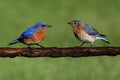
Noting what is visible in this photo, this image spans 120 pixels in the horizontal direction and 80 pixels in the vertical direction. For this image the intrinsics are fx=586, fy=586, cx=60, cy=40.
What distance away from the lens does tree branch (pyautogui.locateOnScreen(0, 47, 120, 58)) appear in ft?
15.5

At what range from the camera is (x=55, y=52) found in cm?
474

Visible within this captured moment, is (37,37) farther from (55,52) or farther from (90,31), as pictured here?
(90,31)

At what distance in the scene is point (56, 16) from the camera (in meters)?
9.19

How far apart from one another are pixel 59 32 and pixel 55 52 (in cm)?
367

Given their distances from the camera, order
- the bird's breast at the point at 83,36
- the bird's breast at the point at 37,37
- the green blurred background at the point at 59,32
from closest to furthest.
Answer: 1. the bird's breast at the point at 37,37
2. the bird's breast at the point at 83,36
3. the green blurred background at the point at 59,32

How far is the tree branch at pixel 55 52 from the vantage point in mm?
4715

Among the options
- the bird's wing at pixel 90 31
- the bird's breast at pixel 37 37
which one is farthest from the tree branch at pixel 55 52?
the bird's wing at pixel 90 31

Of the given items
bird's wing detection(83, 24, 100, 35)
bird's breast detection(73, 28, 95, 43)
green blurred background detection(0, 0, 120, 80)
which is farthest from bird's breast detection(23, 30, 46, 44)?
green blurred background detection(0, 0, 120, 80)

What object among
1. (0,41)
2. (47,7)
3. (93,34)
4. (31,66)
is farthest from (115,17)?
(93,34)

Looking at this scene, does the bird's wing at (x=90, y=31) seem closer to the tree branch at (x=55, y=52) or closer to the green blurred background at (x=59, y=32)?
the tree branch at (x=55, y=52)

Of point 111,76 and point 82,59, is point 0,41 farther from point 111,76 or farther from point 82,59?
point 111,76

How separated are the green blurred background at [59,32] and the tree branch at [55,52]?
4.41 feet

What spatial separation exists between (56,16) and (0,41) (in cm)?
169

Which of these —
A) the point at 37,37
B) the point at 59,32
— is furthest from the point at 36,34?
the point at 59,32
